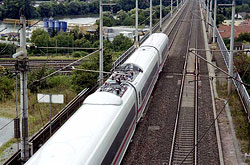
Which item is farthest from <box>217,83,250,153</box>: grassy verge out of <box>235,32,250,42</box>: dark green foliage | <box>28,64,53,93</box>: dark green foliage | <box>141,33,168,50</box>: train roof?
<box>235,32,250,42</box>: dark green foliage

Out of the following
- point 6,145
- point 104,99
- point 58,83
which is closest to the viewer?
point 104,99

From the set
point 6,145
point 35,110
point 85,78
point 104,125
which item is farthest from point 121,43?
point 104,125

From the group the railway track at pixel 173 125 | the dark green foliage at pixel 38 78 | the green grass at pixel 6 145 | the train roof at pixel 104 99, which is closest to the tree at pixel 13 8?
the dark green foliage at pixel 38 78

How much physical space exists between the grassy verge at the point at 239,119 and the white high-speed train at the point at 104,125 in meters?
4.94

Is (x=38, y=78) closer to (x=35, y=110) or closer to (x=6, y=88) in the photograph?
(x=6, y=88)

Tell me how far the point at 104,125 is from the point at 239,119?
9967mm

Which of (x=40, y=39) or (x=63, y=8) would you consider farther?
(x=63, y=8)

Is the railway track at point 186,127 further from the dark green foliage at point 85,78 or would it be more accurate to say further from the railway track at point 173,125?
the dark green foliage at point 85,78

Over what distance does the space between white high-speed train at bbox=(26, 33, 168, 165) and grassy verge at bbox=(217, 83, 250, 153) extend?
4.94 meters

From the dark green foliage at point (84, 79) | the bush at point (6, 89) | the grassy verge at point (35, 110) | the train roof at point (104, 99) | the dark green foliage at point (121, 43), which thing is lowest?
the grassy verge at point (35, 110)

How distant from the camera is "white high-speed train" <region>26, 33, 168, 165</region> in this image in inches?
412

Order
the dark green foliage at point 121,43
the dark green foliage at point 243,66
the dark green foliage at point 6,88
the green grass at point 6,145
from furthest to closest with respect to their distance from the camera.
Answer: the dark green foliage at point 121,43
the dark green foliage at point 243,66
the dark green foliage at point 6,88
the green grass at point 6,145

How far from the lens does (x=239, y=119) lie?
2005 cm

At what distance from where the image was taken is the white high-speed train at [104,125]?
10.5 meters
